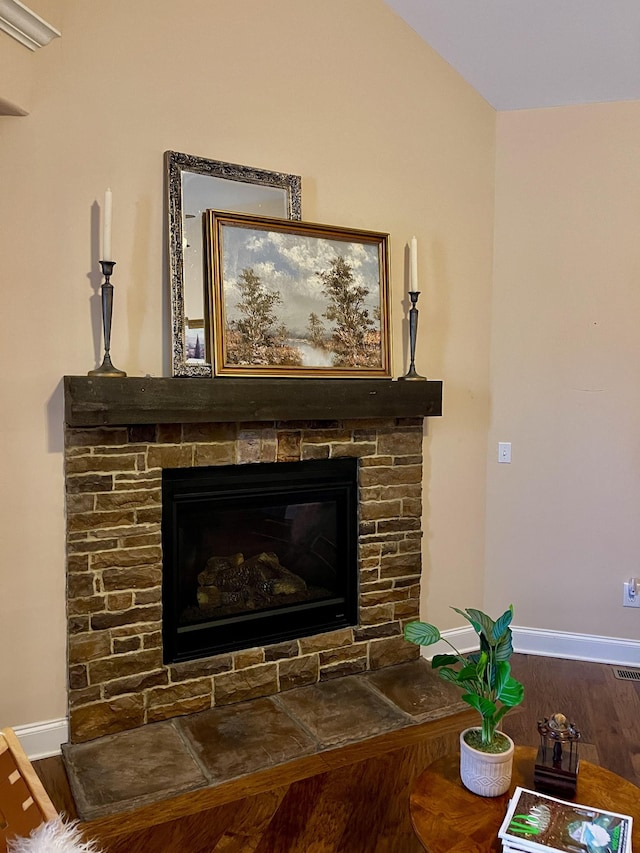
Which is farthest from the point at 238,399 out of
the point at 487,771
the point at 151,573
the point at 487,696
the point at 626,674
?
the point at 626,674

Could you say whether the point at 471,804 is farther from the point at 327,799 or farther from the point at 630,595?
the point at 630,595

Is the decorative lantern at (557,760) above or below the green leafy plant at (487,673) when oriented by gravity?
below

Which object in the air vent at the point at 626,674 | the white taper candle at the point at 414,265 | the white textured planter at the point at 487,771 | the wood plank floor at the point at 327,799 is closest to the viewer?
the white textured planter at the point at 487,771

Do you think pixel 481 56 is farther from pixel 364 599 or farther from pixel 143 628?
pixel 143 628

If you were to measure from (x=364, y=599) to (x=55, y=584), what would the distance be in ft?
4.58

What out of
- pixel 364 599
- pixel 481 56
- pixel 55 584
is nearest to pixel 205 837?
pixel 55 584

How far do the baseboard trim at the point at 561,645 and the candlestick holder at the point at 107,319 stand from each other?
2120mm

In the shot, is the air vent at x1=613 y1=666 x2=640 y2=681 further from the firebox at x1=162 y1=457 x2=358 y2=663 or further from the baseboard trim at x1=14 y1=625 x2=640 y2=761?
the firebox at x1=162 y1=457 x2=358 y2=663

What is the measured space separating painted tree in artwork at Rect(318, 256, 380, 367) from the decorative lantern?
1.73 m

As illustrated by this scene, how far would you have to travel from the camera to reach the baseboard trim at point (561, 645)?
337cm

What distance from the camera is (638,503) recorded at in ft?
10.9

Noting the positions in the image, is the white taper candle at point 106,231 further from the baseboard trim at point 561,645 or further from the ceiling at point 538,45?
the baseboard trim at point 561,645

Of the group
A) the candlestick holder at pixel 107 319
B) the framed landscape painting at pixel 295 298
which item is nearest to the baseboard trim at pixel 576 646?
the framed landscape painting at pixel 295 298

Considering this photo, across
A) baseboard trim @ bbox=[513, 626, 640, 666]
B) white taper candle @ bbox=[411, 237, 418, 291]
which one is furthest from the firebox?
baseboard trim @ bbox=[513, 626, 640, 666]
